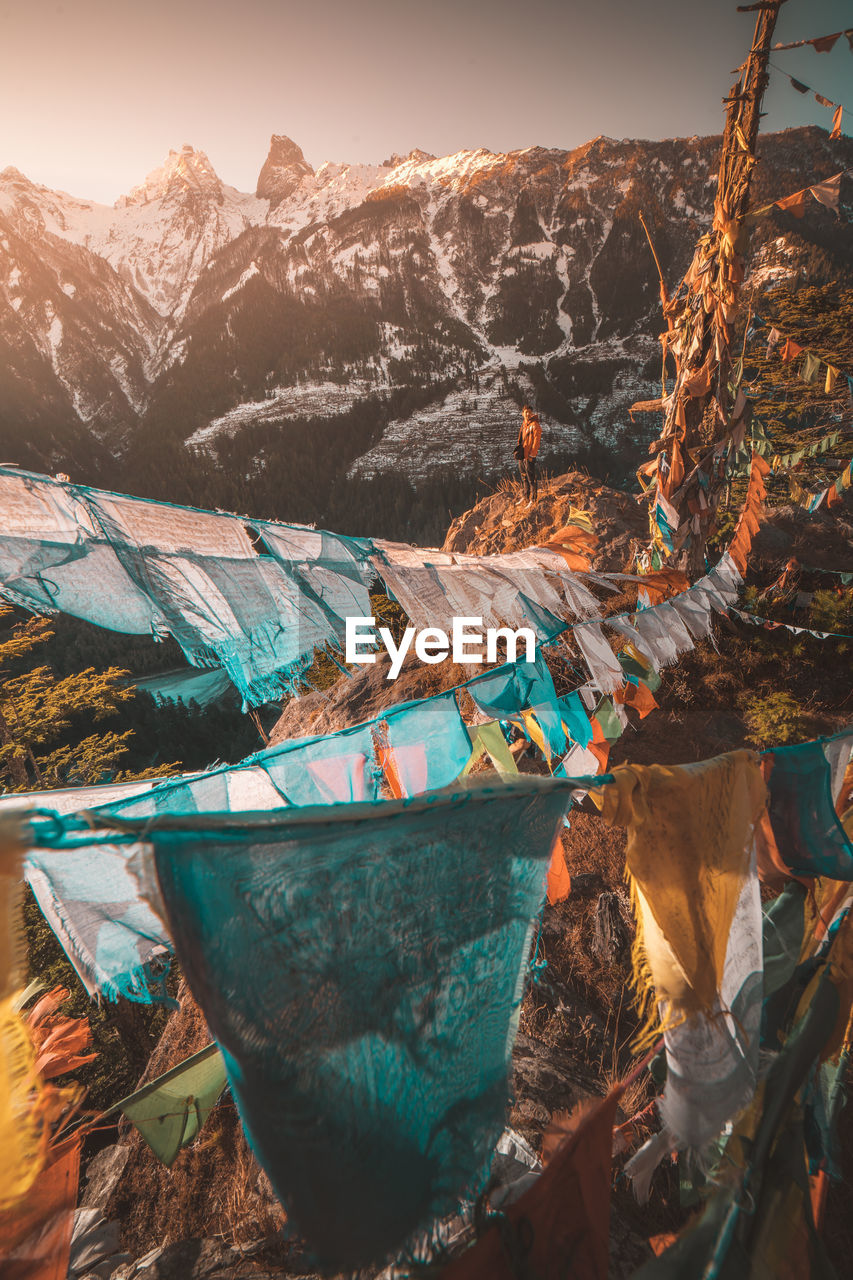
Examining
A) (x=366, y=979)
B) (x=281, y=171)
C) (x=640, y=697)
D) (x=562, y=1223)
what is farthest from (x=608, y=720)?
(x=281, y=171)

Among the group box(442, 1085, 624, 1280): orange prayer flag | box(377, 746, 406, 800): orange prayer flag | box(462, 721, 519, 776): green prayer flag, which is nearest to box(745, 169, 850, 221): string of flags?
box(462, 721, 519, 776): green prayer flag

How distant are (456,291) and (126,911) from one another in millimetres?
68016

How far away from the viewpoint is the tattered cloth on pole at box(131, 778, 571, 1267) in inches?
49.5

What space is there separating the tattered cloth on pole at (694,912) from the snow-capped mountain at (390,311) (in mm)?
43890

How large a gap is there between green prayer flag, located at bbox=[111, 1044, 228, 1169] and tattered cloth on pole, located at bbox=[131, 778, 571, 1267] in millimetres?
1689

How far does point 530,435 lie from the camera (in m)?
9.26

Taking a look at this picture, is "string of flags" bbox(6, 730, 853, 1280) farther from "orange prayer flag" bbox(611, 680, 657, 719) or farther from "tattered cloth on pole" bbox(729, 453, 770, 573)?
"tattered cloth on pole" bbox(729, 453, 770, 573)

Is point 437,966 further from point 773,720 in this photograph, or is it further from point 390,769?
point 773,720

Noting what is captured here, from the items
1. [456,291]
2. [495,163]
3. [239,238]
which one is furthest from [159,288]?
[495,163]

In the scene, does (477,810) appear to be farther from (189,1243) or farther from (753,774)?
(189,1243)

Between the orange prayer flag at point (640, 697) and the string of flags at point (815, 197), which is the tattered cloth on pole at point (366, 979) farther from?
the string of flags at point (815, 197)

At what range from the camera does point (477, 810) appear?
1522 mm

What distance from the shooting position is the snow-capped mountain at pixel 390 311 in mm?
48750

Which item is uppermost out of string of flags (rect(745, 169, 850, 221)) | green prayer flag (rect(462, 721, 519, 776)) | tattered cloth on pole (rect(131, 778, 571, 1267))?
string of flags (rect(745, 169, 850, 221))
